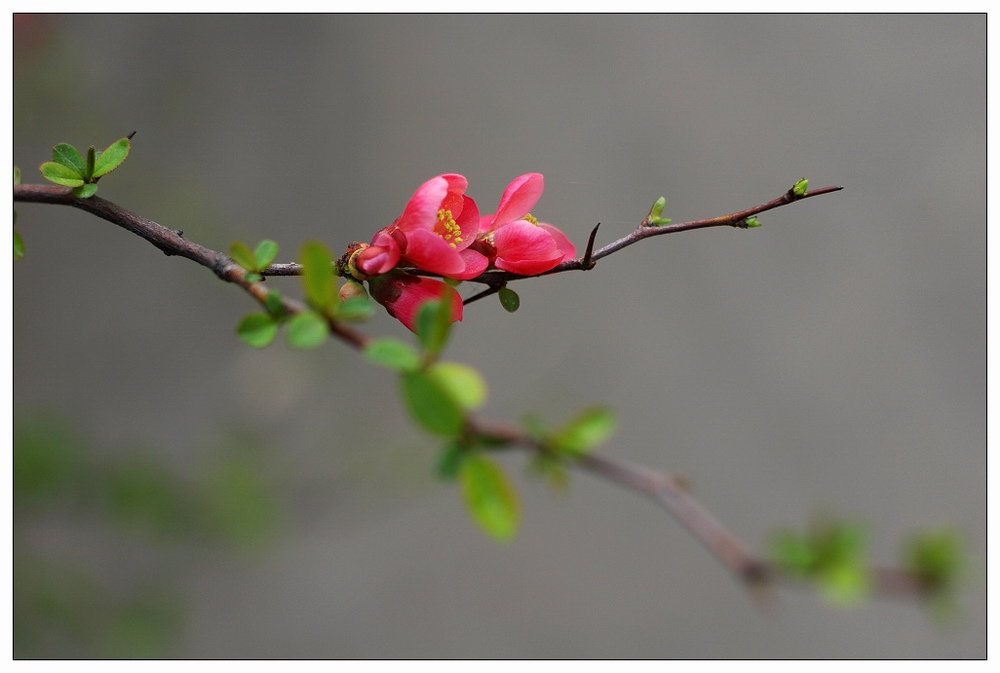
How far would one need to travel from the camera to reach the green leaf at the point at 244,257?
25cm

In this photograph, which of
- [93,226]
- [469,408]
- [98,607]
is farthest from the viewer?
[93,226]

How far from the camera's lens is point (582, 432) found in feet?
0.83

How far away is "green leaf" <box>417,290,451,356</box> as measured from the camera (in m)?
0.19

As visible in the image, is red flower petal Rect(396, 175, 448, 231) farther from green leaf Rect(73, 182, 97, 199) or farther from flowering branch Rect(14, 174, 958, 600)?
green leaf Rect(73, 182, 97, 199)

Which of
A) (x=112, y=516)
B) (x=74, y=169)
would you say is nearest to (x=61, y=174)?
(x=74, y=169)

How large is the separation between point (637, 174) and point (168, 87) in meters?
0.84

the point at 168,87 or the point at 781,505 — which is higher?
the point at 168,87

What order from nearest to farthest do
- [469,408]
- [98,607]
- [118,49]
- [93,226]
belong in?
1. [469,408]
2. [98,607]
3. [118,49]
4. [93,226]

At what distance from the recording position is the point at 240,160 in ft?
4.11

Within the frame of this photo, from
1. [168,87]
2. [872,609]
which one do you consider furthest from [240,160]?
[872,609]

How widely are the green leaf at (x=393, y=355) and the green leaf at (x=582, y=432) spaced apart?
2.7 inches

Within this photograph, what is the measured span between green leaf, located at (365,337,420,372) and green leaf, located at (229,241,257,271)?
79mm

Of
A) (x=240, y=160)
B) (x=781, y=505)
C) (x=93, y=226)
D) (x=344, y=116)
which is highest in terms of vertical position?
(x=344, y=116)

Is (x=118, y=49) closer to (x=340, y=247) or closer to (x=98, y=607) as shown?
(x=340, y=247)
